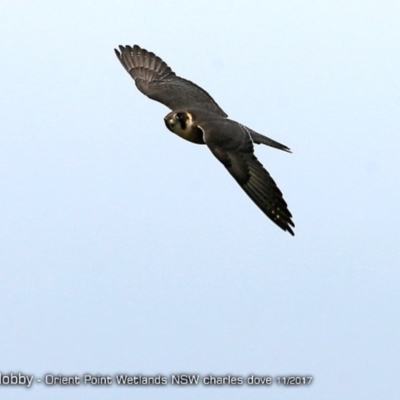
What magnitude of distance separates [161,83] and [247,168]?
3.38 m

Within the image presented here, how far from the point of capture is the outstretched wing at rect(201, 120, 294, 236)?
36.2ft

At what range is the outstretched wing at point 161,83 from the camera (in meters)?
13.4

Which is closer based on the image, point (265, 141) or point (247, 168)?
point (247, 168)

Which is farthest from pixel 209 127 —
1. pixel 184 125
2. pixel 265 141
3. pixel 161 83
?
A: pixel 161 83

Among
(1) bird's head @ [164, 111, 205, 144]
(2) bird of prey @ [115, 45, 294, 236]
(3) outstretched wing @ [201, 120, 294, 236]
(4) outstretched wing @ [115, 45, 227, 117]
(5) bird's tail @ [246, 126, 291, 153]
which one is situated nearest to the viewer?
(3) outstretched wing @ [201, 120, 294, 236]

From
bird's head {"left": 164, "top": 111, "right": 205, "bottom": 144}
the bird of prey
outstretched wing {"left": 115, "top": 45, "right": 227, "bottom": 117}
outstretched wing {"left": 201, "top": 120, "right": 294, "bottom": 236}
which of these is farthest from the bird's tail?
outstretched wing {"left": 115, "top": 45, "right": 227, "bottom": 117}

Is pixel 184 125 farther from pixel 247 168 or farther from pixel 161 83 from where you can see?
pixel 161 83

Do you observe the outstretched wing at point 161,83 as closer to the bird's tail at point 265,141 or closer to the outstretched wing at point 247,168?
the bird's tail at point 265,141

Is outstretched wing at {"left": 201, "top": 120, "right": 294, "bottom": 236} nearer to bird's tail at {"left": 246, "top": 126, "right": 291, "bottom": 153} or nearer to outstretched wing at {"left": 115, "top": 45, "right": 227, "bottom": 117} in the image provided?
bird's tail at {"left": 246, "top": 126, "right": 291, "bottom": 153}

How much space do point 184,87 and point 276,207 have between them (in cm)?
363

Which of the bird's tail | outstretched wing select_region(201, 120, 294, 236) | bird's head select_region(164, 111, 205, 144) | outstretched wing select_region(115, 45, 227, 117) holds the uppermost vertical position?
outstretched wing select_region(115, 45, 227, 117)

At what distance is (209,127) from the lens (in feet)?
39.3

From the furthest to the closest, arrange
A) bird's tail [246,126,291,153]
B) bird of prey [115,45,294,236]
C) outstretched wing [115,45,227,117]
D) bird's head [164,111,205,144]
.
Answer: outstretched wing [115,45,227,117]
bird's head [164,111,205,144]
bird's tail [246,126,291,153]
bird of prey [115,45,294,236]

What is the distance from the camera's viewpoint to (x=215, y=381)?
11.0 metres
